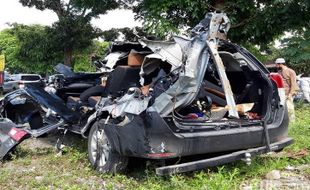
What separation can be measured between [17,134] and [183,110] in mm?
2513

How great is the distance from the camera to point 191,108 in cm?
538

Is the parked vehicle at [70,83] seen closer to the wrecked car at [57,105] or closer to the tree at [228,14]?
the wrecked car at [57,105]

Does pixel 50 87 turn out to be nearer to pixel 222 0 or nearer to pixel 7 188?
pixel 7 188

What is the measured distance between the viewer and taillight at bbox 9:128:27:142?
20.2 ft

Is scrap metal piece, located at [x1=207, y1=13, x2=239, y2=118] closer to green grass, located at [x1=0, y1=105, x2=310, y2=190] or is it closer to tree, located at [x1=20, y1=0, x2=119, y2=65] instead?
green grass, located at [x1=0, y1=105, x2=310, y2=190]

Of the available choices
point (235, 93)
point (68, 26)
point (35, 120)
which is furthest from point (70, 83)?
point (68, 26)

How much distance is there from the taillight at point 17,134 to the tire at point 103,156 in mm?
1196

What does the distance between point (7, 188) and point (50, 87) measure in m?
3.21

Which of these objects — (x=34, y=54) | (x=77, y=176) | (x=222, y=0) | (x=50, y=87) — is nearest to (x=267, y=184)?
(x=77, y=176)

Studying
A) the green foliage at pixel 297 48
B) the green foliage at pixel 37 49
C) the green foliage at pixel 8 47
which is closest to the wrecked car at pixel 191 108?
the green foliage at pixel 297 48

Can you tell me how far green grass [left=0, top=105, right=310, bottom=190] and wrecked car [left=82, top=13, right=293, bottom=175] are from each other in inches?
8.0

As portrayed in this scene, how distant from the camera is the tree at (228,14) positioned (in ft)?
49.3

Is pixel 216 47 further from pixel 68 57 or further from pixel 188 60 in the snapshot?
pixel 68 57

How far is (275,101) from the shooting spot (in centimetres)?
571
